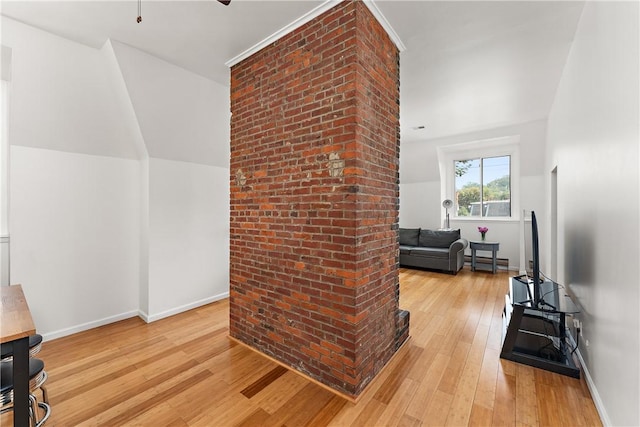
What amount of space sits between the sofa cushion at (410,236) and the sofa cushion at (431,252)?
→ 41cm

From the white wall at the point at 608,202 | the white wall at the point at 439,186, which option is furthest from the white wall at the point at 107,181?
the white wall at the point at 439,186

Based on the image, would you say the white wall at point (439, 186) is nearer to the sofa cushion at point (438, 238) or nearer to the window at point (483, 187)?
the window at point (483, 187)

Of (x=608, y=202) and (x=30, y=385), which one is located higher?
(x=608, y=202)

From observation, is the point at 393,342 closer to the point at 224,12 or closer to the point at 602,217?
the point at 602,217

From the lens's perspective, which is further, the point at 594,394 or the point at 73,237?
the point at 73,237

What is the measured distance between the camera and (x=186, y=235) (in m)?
3.66

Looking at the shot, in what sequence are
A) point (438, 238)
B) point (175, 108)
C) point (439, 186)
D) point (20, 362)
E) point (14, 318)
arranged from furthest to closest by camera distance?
point (439, 186), point (438, 238), point (175, 108), point (14, 318), point (20, 362)

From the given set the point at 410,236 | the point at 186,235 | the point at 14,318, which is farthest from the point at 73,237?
the point at 410,236

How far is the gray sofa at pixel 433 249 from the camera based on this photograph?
5.43 meters

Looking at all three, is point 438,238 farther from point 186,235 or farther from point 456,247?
point 186,235

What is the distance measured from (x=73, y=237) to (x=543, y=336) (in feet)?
16.3

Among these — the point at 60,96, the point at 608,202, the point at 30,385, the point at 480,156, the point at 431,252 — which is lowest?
the point at 30,385

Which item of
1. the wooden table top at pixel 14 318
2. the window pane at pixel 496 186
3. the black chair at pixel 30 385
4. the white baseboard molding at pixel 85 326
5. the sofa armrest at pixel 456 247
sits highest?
the window pane at pixel 496 186

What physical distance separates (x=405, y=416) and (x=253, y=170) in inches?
89.9
